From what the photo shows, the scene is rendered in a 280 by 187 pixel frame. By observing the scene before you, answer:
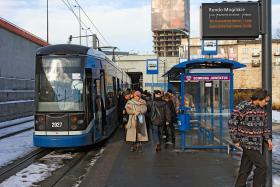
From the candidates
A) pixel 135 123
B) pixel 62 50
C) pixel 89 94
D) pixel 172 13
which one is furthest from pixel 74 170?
pixel 172 13

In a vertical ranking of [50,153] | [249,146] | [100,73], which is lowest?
[50,153]

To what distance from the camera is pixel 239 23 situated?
7395mm

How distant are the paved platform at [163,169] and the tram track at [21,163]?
170 cm

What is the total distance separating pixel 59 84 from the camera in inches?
519

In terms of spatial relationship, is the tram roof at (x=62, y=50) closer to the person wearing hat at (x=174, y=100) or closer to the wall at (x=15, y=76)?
the person wearing hat at (x=174, y=100)

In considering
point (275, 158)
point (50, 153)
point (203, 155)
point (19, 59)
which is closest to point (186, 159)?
point (203, 155)

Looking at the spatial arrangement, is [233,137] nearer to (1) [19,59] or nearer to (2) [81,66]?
(2) [81,66]

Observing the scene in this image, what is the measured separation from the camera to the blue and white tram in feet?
41.7

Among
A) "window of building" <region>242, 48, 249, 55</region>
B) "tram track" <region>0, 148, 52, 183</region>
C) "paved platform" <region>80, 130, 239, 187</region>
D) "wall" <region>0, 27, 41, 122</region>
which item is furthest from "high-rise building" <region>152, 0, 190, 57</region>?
"paved platform" <region>80, 130, 239, 187</region>

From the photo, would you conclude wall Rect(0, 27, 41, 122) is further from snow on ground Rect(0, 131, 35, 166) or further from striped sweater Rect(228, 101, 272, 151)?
striped sweater Rect(228, 101, 272, 151)

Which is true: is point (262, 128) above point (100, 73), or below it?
below

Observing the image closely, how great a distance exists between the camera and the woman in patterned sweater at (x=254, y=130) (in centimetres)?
680

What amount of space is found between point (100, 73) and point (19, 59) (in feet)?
65.7

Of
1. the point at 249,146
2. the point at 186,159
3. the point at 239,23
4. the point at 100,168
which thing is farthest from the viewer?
the point at 186,159
